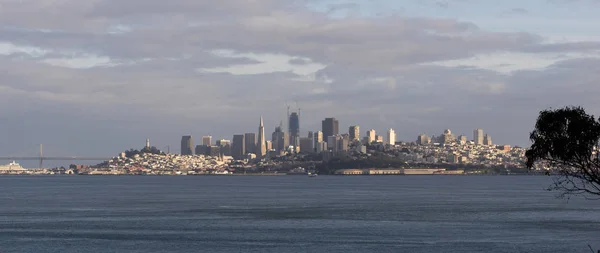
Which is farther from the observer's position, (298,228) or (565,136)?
(298,228)

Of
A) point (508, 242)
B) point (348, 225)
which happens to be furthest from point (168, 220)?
point (508, 242)

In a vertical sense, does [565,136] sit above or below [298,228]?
above

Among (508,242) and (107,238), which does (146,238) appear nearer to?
(107,238)

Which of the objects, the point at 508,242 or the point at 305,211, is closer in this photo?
the point at 508,242

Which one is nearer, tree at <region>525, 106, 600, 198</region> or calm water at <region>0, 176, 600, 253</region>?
tree at <region>525, 106, 600, 198</region>

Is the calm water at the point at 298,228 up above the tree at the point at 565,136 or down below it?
below

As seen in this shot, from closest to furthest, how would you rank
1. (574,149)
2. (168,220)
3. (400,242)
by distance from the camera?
(574,149) < (400,242) < (168,220)

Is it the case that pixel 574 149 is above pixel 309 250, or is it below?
above

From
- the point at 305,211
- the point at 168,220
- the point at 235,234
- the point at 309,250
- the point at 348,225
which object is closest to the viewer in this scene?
the point at 309,250

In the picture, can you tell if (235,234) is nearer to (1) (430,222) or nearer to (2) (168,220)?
(2) (168,220)

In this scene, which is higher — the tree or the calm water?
the tree

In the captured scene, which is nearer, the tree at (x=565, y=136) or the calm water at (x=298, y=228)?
the tree at (x=565, y=136)
